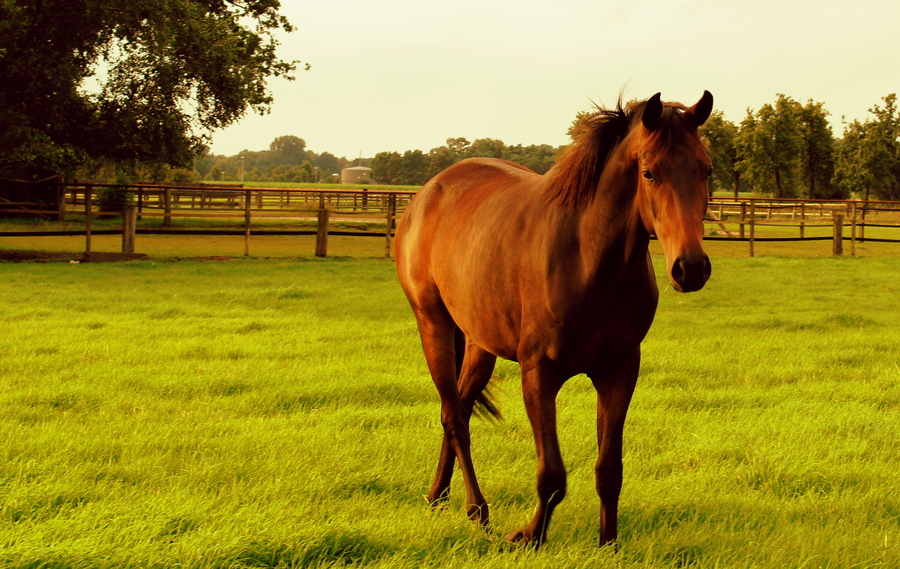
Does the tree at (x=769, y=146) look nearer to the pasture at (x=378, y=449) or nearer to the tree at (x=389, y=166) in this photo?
the tree at (x=389, y=166)

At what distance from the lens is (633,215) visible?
9.11 ft

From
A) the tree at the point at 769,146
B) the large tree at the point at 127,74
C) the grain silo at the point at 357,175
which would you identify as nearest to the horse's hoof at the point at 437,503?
the large tree at the point at 127,74

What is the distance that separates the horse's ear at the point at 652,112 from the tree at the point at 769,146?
1929 inches

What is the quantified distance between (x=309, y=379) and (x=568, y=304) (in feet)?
11.4

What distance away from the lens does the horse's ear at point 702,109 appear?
262 centimetres

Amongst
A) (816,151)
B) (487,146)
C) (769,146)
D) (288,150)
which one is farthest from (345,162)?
(487,146)

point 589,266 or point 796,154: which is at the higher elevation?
point 796,154

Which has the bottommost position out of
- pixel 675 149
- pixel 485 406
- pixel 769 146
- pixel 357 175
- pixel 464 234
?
pixel 485 406

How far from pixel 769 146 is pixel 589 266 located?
1946 inches

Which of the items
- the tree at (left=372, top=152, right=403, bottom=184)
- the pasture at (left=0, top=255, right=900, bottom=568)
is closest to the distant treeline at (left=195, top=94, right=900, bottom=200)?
the tree at (left=372, top=152, right=403, bottom=184)

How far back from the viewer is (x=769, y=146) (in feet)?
155

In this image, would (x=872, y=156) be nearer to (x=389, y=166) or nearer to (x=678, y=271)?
(x=389, y=166)

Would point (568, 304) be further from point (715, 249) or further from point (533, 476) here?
point (715, 249)

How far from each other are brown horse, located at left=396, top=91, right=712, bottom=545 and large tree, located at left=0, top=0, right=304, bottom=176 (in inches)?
536
